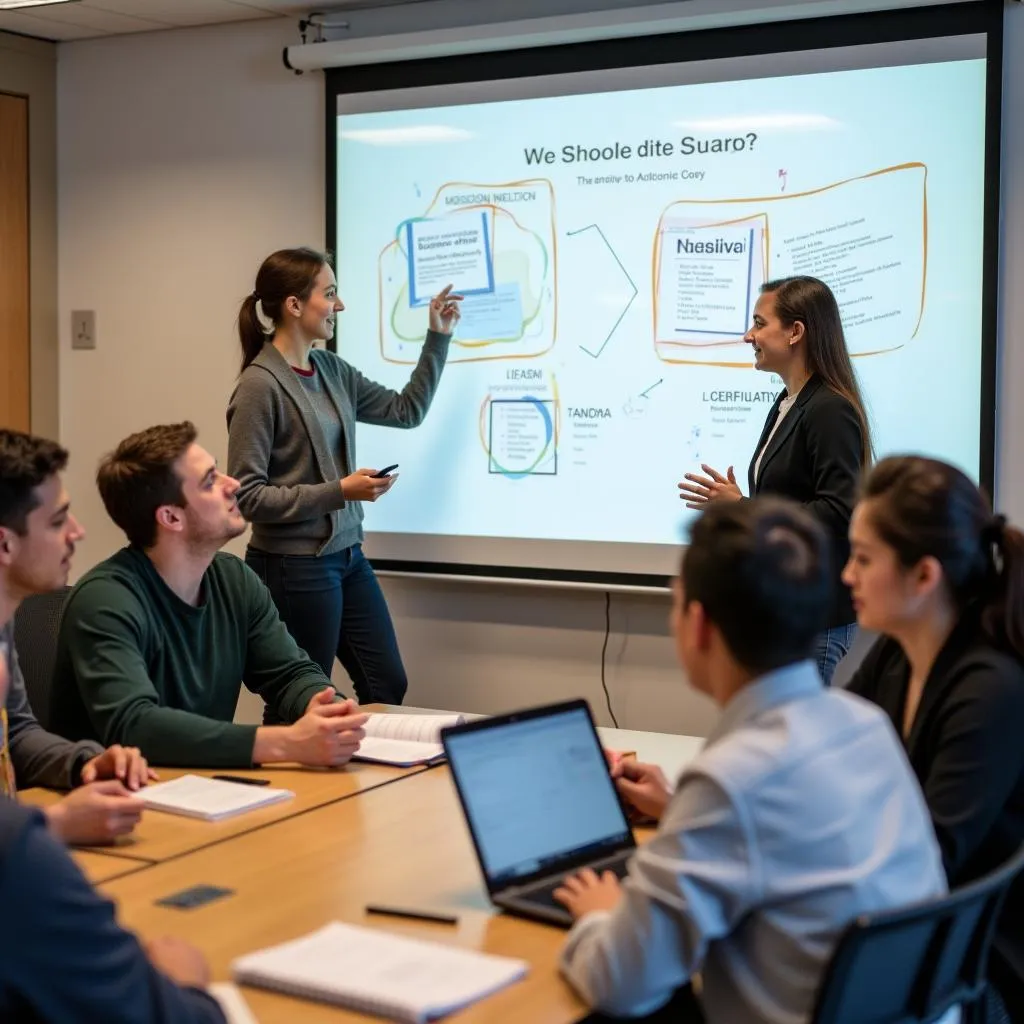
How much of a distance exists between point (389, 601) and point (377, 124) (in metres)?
1.58

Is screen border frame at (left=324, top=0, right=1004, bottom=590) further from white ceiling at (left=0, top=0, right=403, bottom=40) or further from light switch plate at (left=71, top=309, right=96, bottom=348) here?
light switch plate at (left=71, top=309, right=96, bottom=348)

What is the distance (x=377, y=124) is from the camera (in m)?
4.59

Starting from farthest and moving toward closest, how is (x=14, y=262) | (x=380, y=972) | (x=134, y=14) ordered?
(x=14, y=262)
(x=134, y=14)
(x=380, y=972)

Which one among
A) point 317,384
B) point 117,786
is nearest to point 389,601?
point 317,384

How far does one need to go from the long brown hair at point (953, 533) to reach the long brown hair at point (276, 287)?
2284 millimetres

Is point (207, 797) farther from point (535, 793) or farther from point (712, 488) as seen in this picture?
point (712, 488)

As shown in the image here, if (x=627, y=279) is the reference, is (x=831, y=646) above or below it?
below

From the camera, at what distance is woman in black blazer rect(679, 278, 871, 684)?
3.23 metres

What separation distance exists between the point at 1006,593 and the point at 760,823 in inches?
28.0

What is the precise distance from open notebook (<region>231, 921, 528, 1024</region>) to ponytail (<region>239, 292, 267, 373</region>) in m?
2.55

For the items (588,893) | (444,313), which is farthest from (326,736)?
(444,313)

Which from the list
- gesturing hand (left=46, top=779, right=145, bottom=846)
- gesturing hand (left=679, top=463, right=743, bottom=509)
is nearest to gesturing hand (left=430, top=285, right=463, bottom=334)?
gesturing hand (left=679, top=463, right=743, bottom=509)

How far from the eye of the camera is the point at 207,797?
2139mm

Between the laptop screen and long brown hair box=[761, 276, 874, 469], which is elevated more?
long brown hair box=[761, 276, 874, 469]
